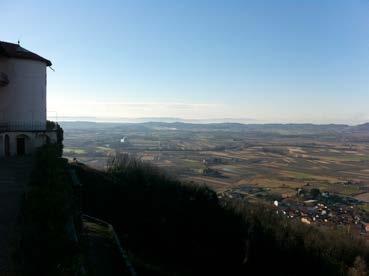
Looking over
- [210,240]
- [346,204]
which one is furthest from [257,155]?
[210,240]

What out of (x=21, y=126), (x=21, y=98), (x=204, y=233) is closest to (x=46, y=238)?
(x=21, y=126)

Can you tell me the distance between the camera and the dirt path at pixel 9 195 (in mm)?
8492

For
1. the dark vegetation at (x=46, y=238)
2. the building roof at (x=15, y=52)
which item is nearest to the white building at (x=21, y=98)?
the building roof at (x=15, y=52)

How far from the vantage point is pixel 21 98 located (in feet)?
81.0

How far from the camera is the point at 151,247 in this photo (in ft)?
76.5

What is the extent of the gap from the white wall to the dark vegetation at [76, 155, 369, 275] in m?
5.32

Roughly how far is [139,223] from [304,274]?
A: 12.2 m

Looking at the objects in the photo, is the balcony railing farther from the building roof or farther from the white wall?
the building roof

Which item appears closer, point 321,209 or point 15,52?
point 15,52

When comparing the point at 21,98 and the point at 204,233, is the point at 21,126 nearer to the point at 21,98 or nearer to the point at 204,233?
the point at 21,98

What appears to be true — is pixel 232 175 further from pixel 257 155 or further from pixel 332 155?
pixel 332 155

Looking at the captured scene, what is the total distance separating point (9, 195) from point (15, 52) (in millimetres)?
13982

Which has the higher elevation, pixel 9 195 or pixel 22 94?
pixel 22 94

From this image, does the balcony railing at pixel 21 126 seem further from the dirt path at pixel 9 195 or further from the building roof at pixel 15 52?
the building roof at pixel 15 52
